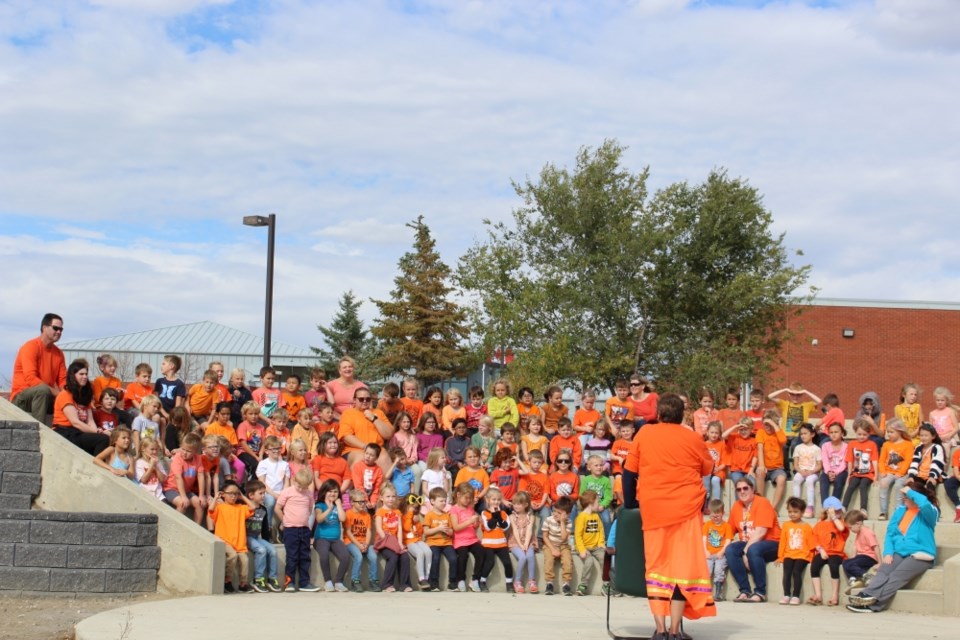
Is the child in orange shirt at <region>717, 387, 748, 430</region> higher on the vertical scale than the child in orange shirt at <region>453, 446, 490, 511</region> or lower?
higher

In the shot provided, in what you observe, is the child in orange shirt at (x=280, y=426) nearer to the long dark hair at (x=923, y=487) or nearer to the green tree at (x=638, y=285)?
the long dark hair at (x=923, y=487)

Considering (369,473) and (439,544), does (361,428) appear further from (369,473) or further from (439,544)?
(439,544)

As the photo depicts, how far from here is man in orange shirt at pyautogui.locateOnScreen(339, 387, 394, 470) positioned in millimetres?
13828

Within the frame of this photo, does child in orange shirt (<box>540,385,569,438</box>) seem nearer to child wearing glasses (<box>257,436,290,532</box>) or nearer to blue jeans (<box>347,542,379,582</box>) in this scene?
blue jeans (<box>347,542,379,582</box>)

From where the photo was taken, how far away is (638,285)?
120ft

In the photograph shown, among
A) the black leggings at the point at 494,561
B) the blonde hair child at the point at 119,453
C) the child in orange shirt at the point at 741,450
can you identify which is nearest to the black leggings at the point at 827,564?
the child in orange shirt at the point at 741,450

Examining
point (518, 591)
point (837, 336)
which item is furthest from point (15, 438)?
point (837, 336)

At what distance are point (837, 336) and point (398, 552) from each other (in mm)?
43893

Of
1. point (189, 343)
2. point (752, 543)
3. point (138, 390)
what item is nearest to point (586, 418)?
point (752, 543)

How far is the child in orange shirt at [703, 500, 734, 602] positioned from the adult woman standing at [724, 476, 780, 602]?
0.27 ft

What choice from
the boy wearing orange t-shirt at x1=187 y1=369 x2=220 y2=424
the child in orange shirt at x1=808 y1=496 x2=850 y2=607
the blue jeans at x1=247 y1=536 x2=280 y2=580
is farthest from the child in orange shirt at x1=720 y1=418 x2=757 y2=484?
the boy wearing orange t-shirt at x1=187 y1=369 x2=220 y2=424

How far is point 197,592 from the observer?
10.7 m

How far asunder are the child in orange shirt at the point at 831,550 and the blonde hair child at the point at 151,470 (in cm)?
718

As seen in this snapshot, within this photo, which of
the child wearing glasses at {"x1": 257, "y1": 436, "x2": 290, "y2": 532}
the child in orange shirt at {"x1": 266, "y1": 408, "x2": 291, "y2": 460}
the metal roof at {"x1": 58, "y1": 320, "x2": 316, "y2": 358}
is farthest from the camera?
the metal roof at {"x1": 58, "y1": 320, "x2": 316, "y2": 358}
